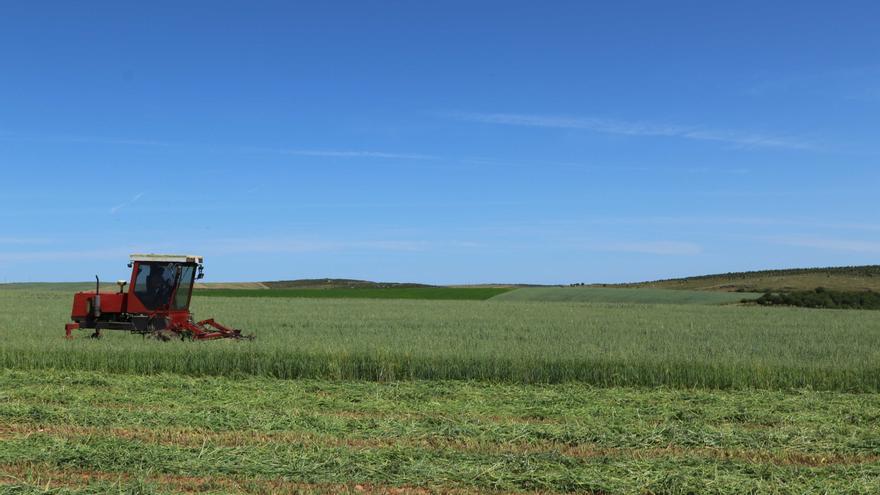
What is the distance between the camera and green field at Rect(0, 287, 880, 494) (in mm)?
6352

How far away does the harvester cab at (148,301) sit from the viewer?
16.5 meters

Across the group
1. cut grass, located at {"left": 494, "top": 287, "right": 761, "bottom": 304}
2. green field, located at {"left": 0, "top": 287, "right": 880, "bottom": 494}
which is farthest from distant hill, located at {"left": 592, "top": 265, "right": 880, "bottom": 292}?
green field, located at {"left": 0, "top": 287, "right": 880, "bottom": 494}

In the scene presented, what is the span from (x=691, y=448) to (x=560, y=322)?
14685 millimetres

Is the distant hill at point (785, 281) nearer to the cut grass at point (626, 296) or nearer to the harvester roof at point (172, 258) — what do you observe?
the cut grass at point (626, 296)

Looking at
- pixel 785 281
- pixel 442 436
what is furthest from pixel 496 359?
pixel 785 281

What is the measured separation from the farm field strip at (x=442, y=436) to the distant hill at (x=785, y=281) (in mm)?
41568

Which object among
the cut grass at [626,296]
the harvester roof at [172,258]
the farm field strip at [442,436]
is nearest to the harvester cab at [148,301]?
the harvester roof at [172,258]

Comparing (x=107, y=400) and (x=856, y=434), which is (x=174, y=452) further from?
(x=856, y=434)

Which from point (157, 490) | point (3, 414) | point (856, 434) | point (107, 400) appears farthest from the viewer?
point (107, 400)

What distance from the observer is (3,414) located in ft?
29.0

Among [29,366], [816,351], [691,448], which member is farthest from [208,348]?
[816,351]

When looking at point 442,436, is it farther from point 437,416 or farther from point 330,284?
point 330,284

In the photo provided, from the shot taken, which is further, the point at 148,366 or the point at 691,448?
the point at 148,366

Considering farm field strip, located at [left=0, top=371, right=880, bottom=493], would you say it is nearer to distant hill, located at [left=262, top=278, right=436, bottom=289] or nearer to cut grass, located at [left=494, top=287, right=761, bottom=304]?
cut grass, located at [left=494, top=287, right=761, bottom=304]
